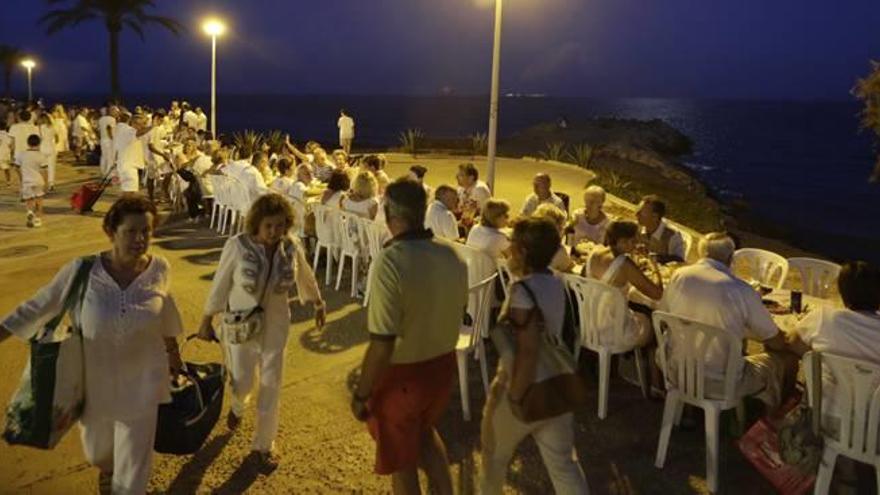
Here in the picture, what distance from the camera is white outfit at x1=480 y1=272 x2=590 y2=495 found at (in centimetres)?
317

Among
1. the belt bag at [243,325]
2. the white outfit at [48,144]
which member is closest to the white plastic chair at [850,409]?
the belt bag at [243,325]

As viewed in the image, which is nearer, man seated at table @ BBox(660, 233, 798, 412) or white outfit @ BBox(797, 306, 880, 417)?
white outfit @ BBox(797, 306, 880, 417)

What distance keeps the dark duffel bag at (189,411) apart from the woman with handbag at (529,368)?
5.32 feet

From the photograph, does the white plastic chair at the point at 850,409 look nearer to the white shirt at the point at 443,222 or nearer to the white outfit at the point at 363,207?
the white shirt at the point at 443,222

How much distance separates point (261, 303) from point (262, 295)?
5cm

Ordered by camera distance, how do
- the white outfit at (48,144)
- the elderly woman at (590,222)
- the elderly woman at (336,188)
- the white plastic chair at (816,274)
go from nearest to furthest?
1. the white plastic chair at (816,274)
2. the elderly woman at (590,222)
3. the elderly woman at (336,188)
4. the white outfit at (48,144)

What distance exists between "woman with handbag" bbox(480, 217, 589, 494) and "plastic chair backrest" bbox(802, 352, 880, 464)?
150cm

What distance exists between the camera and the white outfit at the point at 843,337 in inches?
151

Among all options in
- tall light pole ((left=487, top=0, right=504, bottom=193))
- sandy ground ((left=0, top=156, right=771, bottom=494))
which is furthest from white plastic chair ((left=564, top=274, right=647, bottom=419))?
tall light pole ((left=487, top=0, right=504, bottom=193))

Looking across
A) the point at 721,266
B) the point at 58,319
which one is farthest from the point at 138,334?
the point at 721,266

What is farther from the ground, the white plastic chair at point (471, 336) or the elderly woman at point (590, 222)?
the elderly woman at point (590, 222)

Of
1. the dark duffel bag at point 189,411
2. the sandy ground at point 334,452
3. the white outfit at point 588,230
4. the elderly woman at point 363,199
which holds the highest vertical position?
the elderly woman at point 363,199

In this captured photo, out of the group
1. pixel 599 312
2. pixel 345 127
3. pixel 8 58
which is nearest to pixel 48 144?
pixel 345 127

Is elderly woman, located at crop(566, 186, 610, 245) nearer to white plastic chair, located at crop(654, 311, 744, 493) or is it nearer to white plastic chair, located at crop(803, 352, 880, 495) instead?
white plastic chair, located at crop(654, 311, 744, 493)
